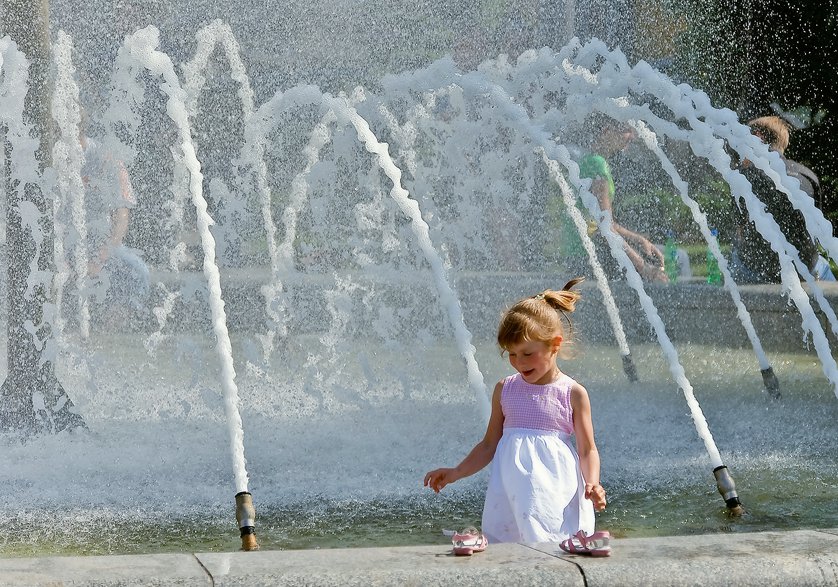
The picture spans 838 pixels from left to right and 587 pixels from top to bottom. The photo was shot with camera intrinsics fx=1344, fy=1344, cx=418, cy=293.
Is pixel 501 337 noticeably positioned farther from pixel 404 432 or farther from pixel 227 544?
pixel 404 432

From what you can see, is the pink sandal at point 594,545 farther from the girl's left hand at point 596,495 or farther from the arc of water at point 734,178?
the arc of water at point 734,178

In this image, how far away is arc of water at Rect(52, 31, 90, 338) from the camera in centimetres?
732

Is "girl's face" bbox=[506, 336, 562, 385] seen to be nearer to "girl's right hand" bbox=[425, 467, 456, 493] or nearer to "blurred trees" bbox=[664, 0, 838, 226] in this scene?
"girl's right hand" bbox=[425, 467, 456, 493]

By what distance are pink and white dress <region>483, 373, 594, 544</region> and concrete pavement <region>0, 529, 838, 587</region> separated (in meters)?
0.32

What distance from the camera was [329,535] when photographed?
461cm

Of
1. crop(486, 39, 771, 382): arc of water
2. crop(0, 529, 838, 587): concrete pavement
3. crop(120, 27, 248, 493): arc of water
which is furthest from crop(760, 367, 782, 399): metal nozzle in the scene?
crop(0, 529, 838, 587): concrete pavement

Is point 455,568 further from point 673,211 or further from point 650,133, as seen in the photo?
point 673,211

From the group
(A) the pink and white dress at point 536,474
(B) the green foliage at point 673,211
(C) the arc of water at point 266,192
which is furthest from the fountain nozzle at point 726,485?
(B) the green foliage at point 673,211

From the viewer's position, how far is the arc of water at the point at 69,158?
732 centimetres

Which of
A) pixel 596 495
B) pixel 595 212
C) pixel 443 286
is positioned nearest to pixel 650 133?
pixel 595 212

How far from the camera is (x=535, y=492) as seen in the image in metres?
3.49

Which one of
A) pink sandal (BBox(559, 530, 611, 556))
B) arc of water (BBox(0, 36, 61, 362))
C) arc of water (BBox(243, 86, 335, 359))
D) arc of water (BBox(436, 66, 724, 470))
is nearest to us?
pink sandal (BBox(559, 530, 611, 556))

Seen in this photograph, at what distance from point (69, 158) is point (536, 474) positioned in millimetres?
5927

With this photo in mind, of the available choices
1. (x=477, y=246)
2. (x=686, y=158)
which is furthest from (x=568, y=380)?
(x=686, y=158)
